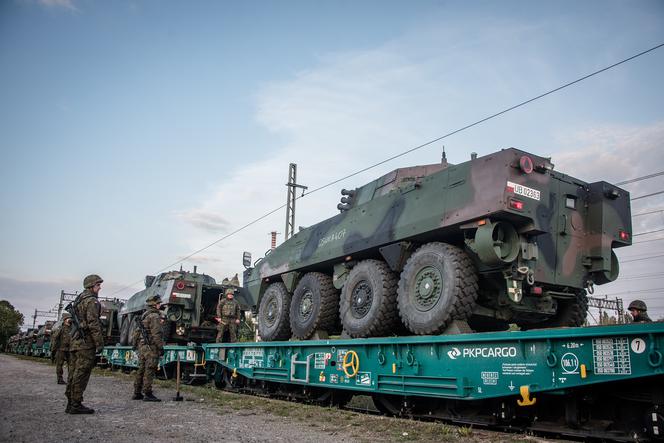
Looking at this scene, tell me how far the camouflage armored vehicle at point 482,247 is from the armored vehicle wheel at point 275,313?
7.81 feet

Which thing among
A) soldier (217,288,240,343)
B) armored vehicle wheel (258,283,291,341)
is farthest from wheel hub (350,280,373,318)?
soldier (217,288,240,343)

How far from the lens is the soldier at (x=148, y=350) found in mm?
10305

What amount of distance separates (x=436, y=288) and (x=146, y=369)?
600cm

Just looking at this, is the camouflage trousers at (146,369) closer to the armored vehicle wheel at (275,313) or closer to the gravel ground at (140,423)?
the gravel ground at (140,423)

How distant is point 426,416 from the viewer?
7418 mm

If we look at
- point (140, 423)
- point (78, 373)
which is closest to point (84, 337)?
point (78, 373)

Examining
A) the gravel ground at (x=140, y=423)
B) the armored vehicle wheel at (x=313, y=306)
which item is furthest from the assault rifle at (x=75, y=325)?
the armored vehicle wheel at (x=313, y=306)

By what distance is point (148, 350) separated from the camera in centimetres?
1070

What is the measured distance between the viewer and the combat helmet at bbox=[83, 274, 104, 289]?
28.6 ft

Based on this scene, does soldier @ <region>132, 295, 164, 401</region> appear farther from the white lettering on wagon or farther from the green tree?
the green tree

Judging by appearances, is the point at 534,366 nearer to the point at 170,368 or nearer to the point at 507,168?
the point at 507,168

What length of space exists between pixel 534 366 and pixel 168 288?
12.6 metres

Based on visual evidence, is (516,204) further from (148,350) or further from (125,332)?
(125,332)

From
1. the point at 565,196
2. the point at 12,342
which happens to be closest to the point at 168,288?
the point at 565,196
